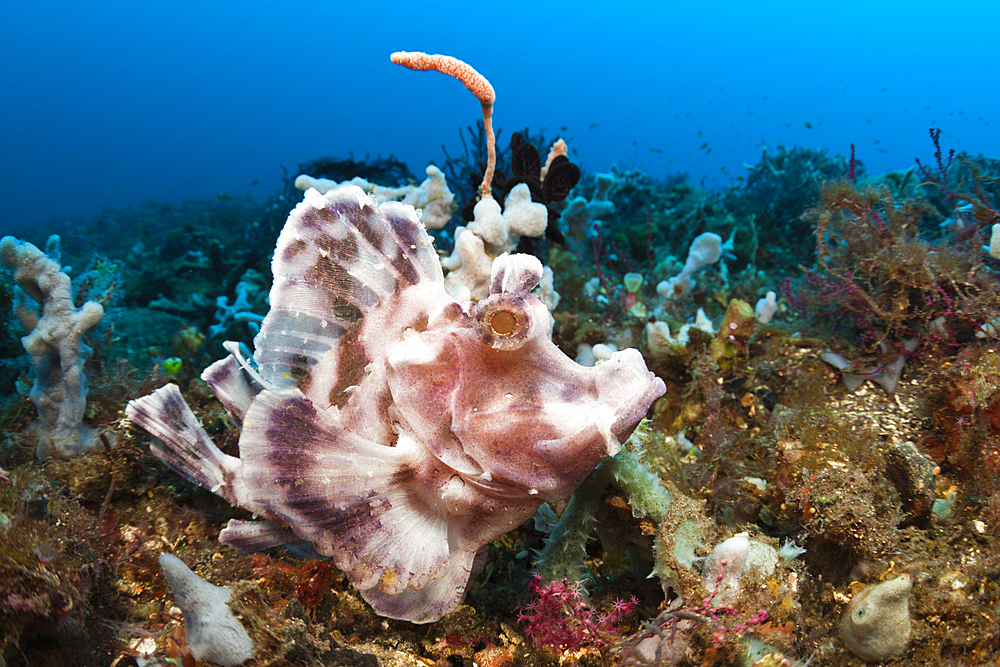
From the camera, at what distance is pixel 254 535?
7.63ft

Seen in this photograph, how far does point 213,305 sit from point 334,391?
6.35 m

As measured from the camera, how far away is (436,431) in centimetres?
209

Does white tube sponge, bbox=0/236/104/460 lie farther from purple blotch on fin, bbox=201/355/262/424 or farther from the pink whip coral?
the pink whip coral

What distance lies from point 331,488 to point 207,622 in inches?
24.4

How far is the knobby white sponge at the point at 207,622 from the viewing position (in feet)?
5.85

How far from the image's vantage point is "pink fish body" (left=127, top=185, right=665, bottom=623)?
1.98 m

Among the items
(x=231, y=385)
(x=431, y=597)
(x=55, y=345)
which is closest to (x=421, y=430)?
(x=431, y=597)

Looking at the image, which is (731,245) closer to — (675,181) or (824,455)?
(824,455)

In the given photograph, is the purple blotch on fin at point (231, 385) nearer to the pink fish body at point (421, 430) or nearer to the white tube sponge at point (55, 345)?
the pink fish body at point (421, 430)

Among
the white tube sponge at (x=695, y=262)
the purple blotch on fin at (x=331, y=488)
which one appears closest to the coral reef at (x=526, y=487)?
the purple blotch on fin at (x=331, y=488)

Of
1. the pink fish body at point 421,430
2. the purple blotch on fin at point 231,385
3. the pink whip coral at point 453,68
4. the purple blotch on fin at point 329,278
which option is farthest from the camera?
the pink whip coral at point 453,68

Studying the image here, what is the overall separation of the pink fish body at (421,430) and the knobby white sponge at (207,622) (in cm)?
35

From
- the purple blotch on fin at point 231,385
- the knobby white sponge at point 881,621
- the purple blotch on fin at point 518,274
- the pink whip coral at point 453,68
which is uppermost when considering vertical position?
the pink whip coral at point 453,68

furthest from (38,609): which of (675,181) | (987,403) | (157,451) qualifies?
(675,181)
